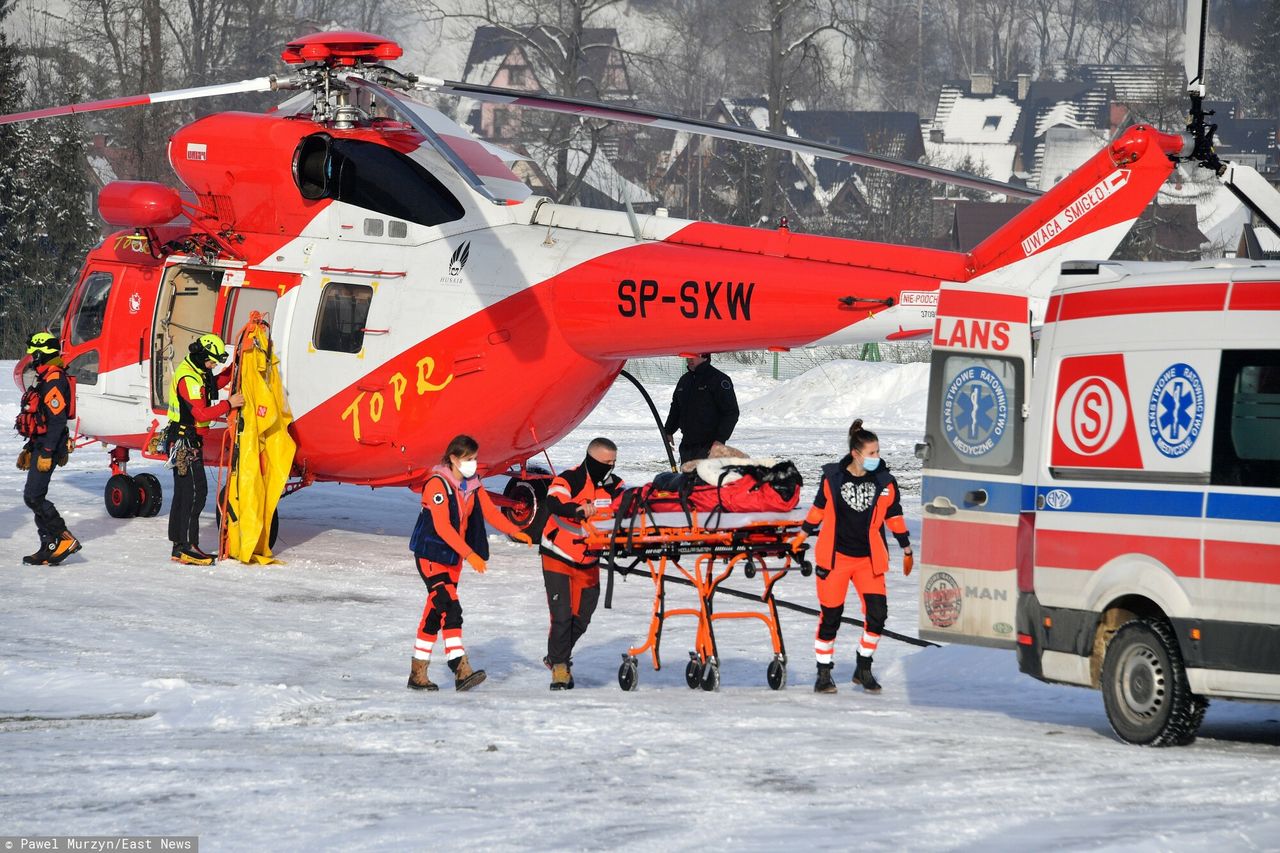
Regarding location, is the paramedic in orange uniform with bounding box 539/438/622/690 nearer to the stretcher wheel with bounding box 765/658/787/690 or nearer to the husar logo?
the stretcher wheel with bounding box 765/658/787/690

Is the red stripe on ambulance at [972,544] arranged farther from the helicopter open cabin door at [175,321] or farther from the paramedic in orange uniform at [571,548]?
the helicopter open cabin door at [175,321]

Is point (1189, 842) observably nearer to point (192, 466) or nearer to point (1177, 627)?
point (1177, 627)

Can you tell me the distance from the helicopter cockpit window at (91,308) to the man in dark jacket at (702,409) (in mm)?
5984

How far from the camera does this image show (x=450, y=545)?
10000 mm

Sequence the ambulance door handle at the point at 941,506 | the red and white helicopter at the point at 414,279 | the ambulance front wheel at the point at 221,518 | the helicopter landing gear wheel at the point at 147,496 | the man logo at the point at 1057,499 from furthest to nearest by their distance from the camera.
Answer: the helicopter landing gear wheel at the point at 147,496 → the ambulance front wheel at the point at 221,518 → the red and white helicopter at the point at 414,279 → the ambulance door handle at the point at 941,506 → the man logo at the point at 1057,499

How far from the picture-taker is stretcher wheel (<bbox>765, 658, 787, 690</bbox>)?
10.4 metres

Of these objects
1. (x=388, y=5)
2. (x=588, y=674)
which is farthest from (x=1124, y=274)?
(x=388, y=5)

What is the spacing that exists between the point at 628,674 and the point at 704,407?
5.53 meters

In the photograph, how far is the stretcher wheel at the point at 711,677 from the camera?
10.3m

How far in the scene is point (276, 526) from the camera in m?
15.5

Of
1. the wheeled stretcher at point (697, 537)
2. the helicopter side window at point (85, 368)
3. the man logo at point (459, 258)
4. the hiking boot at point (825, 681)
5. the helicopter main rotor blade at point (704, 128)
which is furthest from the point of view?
the helicopter side window at point (85, 368)

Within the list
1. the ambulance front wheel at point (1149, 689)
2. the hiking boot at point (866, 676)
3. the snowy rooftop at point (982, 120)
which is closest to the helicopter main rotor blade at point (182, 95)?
the hiking boot at point (866, 676)

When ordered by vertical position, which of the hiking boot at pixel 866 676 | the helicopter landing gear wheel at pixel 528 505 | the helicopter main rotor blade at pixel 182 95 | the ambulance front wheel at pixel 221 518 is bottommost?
the hiking boot at pixel 866 676

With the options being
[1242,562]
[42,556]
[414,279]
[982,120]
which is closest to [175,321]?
[42,556]
